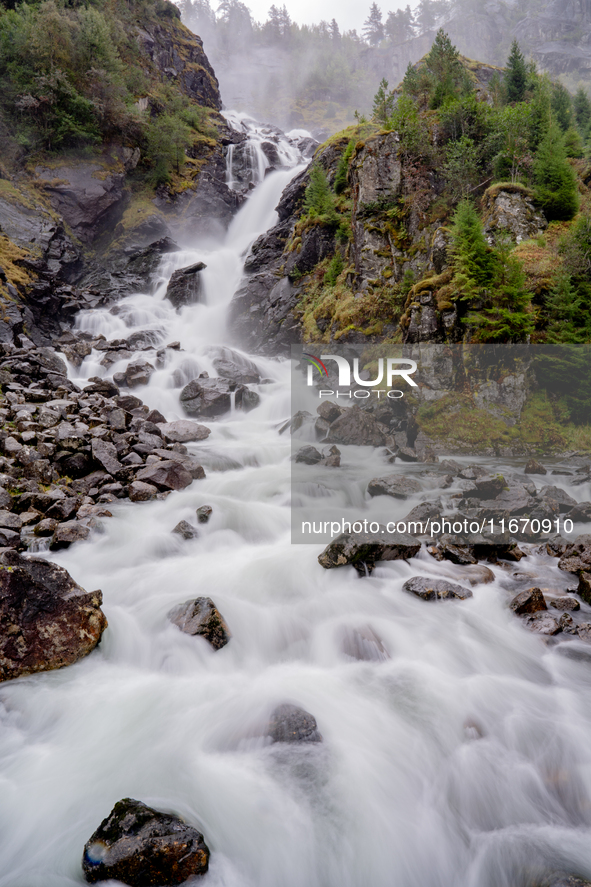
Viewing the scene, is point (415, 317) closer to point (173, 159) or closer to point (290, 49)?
point (173, 159)

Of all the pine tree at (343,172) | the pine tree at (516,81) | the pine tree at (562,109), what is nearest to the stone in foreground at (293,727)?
the pine tree at (343,172)

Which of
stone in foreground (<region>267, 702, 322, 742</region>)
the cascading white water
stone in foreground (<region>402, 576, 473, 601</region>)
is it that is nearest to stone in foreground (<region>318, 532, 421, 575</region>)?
the cascading white water

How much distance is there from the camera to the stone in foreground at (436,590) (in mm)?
5395

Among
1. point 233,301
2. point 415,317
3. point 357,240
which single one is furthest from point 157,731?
point 233,301

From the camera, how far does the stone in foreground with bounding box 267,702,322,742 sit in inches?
132

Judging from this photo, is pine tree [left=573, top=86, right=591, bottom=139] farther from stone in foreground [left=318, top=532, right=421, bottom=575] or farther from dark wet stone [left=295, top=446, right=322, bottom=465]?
stone in foreground [left=318, top=532, right=421, bottom=575]

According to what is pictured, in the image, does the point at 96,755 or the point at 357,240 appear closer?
the point at 96,755

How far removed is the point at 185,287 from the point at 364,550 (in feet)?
72.2

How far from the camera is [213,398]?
14508 millimetres

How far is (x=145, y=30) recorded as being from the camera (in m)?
35.1

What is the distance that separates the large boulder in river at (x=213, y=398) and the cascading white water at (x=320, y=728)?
333 inches

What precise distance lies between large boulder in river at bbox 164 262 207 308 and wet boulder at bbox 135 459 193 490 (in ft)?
56.9

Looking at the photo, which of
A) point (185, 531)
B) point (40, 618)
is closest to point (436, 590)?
point (185, 531)

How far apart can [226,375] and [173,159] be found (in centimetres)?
2501
